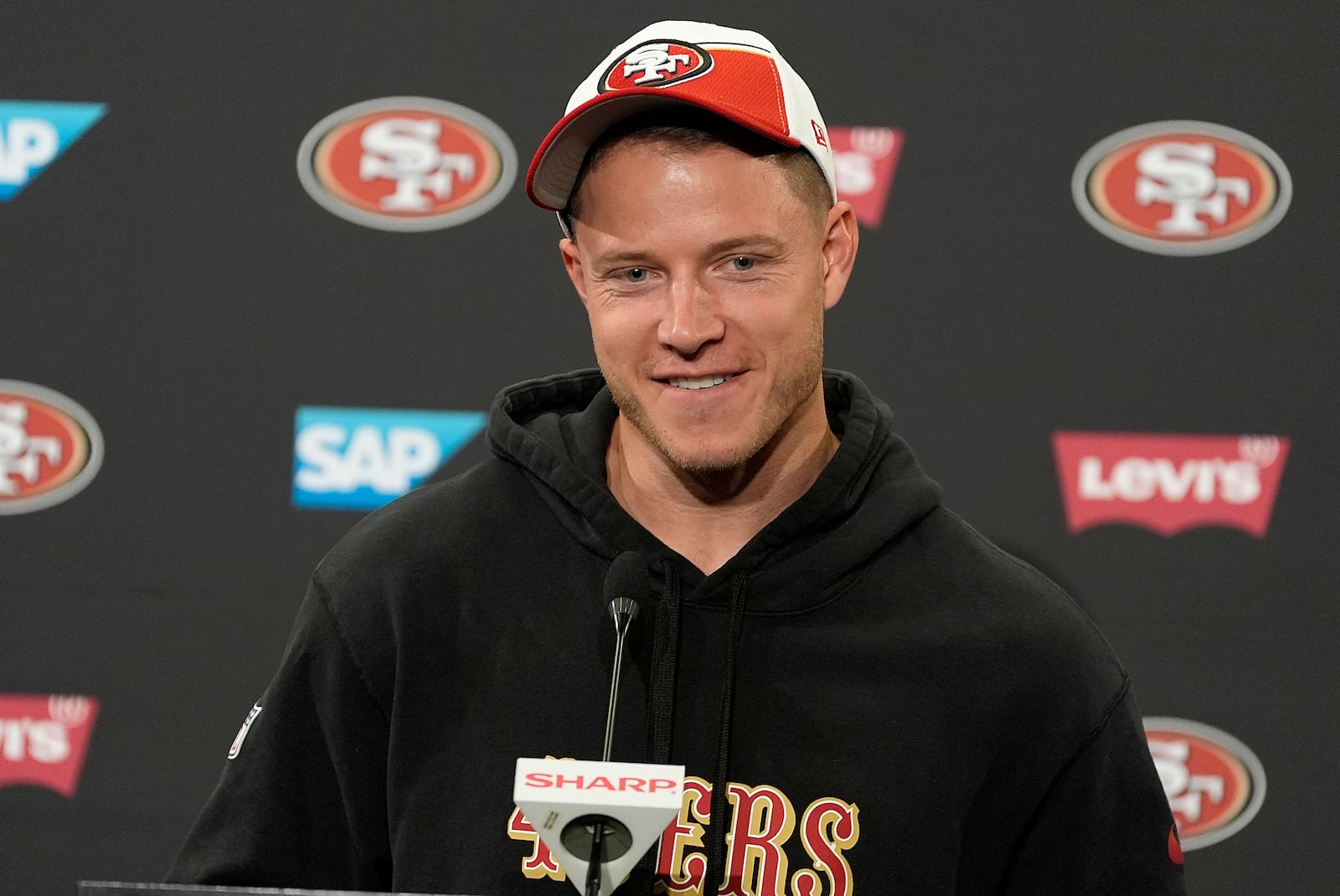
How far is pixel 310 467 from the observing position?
2.11 metres

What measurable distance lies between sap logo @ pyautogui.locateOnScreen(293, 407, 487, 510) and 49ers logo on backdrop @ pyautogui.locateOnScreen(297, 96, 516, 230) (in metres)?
0.30

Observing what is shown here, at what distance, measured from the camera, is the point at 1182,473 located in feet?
6.74

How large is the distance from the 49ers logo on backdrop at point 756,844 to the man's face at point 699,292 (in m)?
0.31

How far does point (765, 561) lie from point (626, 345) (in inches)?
9.8

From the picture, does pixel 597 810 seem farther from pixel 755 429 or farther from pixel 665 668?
pixel 755 429

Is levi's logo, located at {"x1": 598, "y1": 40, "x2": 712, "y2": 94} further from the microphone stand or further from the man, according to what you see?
the microphone stand

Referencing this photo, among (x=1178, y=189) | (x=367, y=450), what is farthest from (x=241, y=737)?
(x=1178, y=189)

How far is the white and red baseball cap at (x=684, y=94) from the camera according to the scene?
3.97ft

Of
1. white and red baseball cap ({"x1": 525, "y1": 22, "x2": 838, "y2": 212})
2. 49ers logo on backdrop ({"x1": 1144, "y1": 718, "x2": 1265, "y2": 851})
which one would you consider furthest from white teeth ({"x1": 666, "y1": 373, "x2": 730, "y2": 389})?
49ers logo on backdrop ({"x1": 1144, "y1": 718, "x2": 1265, "y2": 851})

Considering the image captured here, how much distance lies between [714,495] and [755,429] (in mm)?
127

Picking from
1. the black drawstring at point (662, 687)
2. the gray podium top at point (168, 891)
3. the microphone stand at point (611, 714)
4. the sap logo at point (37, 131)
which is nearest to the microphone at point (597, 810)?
the microphone stand at point (611, 714)

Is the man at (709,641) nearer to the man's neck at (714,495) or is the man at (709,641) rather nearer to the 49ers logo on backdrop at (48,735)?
the man's neck at (714,495)

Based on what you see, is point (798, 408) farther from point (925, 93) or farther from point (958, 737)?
point (925, 93)

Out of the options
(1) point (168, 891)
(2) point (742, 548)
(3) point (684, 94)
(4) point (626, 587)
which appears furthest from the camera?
(2) point (742, 548)
